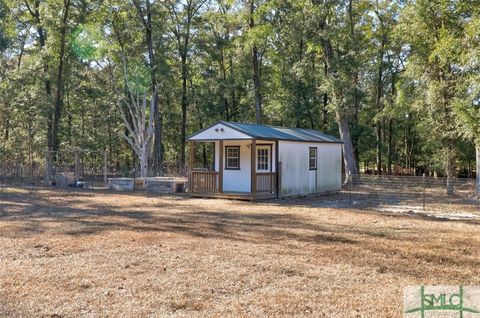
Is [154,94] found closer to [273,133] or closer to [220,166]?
[220,166]

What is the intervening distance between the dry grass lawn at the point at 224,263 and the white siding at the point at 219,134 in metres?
5.03

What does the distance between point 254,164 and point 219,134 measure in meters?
1.83

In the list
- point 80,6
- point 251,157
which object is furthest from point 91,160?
point 251,157

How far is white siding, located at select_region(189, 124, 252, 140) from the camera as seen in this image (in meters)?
16.4

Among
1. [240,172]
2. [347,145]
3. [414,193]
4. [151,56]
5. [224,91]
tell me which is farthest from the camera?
[224,91]

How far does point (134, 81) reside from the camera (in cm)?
2811

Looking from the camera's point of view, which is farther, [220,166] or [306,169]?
[306,169]

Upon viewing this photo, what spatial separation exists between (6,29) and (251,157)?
20610 millimetres

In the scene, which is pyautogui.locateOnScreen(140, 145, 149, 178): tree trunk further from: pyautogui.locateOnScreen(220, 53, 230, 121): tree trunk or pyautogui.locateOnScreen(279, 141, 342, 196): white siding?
pyautogui.locateOnScreen(279, 141, 342, 196): white siding

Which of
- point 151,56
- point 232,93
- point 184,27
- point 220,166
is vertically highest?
point 184,27

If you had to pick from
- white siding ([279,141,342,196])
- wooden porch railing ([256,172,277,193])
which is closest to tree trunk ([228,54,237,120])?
white siding ([279,141,342,196])

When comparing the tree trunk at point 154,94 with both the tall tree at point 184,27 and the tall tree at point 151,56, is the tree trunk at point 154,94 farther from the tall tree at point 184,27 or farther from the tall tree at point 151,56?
the tall tree at point 184,27

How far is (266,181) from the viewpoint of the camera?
1688 centimetres

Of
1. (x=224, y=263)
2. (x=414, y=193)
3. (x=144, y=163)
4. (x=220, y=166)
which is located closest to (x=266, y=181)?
(x=220, y=166)
